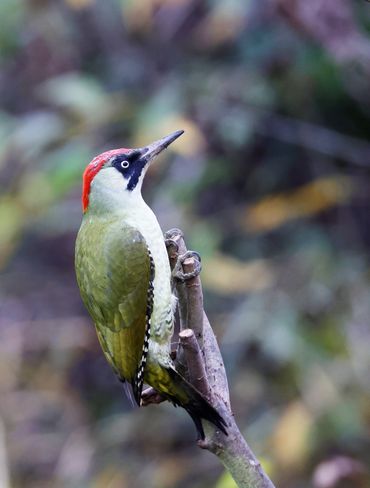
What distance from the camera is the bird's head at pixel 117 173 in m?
2.99

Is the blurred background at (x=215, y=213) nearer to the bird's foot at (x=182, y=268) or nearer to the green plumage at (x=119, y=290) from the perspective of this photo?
the green plumage at (x=119, y=290)

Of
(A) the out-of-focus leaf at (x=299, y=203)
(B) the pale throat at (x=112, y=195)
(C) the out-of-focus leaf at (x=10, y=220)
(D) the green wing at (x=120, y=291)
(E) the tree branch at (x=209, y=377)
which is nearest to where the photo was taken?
(E) the tree branch at (x=209, y=377)

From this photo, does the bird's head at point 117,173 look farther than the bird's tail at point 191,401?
Yes

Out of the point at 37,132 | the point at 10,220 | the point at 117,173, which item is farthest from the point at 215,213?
the point at 117,173

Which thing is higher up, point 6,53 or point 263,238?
point 6,53

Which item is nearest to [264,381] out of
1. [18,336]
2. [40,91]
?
[18,336]

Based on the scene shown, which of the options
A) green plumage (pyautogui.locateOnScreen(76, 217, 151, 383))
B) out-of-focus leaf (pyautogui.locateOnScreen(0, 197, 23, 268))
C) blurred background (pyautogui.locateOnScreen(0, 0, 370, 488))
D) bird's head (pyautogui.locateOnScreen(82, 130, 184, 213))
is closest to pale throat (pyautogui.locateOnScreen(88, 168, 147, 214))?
bird's head (pyautogui.locateOnScreen(82, 130, 184, 213))

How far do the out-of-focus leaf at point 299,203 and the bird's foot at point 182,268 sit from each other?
2184mm

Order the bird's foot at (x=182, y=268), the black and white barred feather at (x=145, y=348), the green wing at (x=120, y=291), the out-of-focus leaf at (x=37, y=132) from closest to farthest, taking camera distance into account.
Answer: the bird's foot at (x=182, y=268) → the black and white barred feather at (x=145, y=348) → the green wing at (x=120, y=291) → the out-of-focus leaf at (x=37, y=132)

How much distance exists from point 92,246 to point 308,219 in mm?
2622

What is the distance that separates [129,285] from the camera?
2756mm

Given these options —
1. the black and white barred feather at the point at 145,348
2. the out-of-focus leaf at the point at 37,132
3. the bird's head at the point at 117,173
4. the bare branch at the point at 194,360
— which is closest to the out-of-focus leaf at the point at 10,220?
the out-of-focus leaf at the point at 37,132

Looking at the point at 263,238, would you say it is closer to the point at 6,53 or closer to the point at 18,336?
the point at 18,336

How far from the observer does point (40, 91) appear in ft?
20.4
